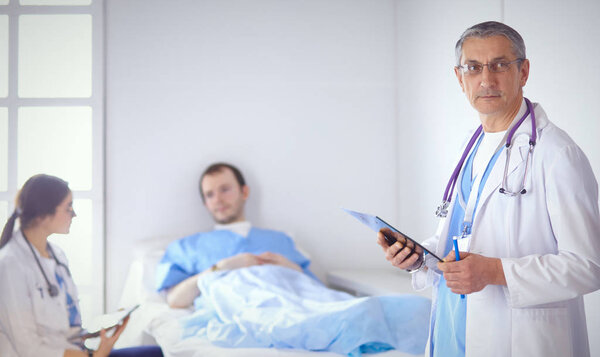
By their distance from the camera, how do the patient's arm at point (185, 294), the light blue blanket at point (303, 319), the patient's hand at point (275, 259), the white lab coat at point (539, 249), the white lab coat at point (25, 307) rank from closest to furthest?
the white lab coat at point (539, 249), the white lab coat at point (25, 307), the light blue blanket at point (303, 319), the patient's arm at point (185, 294), the patient's hand at point (275, 259)

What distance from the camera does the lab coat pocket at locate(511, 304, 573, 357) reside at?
1.22m

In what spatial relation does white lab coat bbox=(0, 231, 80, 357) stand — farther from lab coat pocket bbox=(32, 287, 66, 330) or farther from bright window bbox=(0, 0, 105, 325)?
bright window bbox=(0, 0, 105, 325)

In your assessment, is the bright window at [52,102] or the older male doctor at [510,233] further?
the bright window at [52,102]

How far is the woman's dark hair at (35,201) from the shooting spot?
1.58 metres

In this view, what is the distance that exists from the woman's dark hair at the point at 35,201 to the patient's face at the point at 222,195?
134cm

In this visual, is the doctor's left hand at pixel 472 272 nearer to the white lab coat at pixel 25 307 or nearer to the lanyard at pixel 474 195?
the lanyard at pixel 474 195

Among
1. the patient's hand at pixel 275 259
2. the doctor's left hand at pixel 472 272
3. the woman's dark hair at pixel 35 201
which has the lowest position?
the patient's hand at pixel 275 259

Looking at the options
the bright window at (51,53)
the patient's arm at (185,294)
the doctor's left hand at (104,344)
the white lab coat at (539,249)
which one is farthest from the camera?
the patient's arm at (185,294)

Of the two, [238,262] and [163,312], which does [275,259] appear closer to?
Result: [238,262]

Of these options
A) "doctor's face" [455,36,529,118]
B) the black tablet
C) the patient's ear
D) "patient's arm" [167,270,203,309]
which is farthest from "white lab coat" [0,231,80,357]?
the patient's ear

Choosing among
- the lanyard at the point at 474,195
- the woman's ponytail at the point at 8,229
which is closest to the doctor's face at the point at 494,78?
the lanyard at the point at 474,195

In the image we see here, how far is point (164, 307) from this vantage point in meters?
2.69

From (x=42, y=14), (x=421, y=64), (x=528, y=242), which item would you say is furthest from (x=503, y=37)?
(x=42, y=14)

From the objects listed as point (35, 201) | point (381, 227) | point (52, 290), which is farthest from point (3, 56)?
point (381, 227)
